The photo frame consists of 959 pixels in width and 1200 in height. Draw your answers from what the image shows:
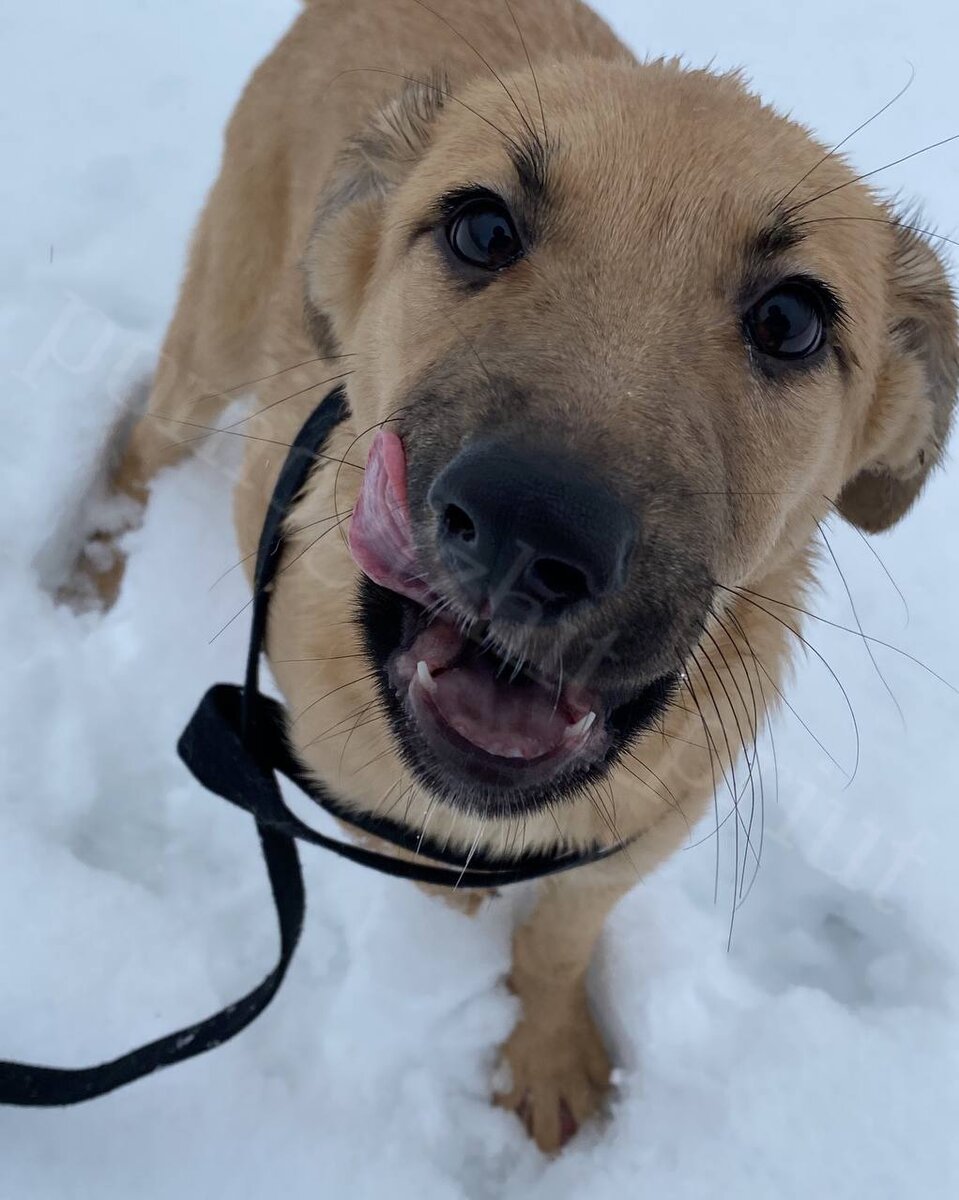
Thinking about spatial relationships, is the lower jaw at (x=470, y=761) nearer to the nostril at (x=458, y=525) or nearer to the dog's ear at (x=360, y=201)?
the nostril at (x=458, y=525)

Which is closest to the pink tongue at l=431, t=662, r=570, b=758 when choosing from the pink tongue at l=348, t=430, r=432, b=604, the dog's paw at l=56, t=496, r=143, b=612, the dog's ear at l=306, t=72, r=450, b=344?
the pink tongue at l=348, t=430, r=432, b=604

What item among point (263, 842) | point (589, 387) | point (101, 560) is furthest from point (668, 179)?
point (101, 560)

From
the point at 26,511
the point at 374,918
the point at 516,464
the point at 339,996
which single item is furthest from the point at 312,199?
the point at 339,996

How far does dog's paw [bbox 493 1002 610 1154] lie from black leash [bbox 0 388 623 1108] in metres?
0.82

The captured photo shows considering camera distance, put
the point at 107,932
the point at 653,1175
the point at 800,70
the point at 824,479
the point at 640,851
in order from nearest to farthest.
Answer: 1. the point at 824,479
2. the point at 640,851
3. the point at 653,1175
4. the point at 107,932
5. the point at 800,70

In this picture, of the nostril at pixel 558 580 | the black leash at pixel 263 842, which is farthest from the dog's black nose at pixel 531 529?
the black leash at pixel 263 842

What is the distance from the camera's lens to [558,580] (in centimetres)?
127

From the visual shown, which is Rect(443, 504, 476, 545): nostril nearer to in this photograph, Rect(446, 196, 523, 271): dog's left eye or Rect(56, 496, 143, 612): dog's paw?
Rect(446, 196, 523, 271): dog's left eye

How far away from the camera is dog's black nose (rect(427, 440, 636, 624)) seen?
1238 millimetres

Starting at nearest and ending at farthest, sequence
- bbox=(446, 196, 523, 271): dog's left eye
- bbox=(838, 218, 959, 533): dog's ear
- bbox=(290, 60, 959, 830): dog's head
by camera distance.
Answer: bbox=(290, 60, 959, 830): dog's head
bbox=(446, 196, 523, 271): dog's left eye
bbox=(838, 218, 959, 533): dog's ear

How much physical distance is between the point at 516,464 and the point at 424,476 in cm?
25

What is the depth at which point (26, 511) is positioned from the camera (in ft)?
12.1

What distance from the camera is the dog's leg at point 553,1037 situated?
281cm

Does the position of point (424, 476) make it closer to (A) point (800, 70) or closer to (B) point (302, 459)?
(B) point (302, 459)
